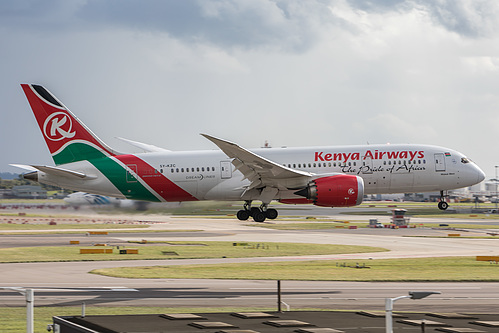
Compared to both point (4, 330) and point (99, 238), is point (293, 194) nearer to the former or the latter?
point (4, 330)

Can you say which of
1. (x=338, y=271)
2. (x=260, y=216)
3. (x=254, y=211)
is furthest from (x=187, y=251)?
(x=338, y=271)

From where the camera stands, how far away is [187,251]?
211 ft

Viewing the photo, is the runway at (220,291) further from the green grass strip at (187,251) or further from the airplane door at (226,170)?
the airplane door at (226,170)

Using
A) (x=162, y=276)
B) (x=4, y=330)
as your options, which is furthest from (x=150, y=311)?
(x=162, y=276)

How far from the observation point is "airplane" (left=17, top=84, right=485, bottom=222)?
172 feet

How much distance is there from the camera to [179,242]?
73.6 m

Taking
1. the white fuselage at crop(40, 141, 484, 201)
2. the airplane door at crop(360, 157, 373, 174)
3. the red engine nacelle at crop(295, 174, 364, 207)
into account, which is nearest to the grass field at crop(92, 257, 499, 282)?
the red engine nacelle at crop(295, 174, 364, 207)

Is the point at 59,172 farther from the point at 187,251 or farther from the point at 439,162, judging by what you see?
the point at 439,162

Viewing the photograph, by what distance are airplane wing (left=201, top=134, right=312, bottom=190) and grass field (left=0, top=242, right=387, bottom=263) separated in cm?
1157

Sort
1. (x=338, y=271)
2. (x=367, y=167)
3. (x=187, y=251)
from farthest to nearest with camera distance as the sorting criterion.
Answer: (x=187, y=251), (x=367, y=167), (x=338, y=271)

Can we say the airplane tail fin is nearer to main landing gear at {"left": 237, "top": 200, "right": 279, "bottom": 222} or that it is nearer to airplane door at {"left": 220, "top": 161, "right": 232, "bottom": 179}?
airplane door at {"left": 220, "top": 161, "right": 232, "bottom": 179}

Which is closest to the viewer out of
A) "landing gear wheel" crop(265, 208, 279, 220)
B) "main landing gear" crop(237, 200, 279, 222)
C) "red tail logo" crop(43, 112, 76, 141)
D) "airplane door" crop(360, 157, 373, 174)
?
"airplane door" crop(360, 157, 373, 174)

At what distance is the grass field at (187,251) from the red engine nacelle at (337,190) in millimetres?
13511

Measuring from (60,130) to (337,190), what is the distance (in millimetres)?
20694
